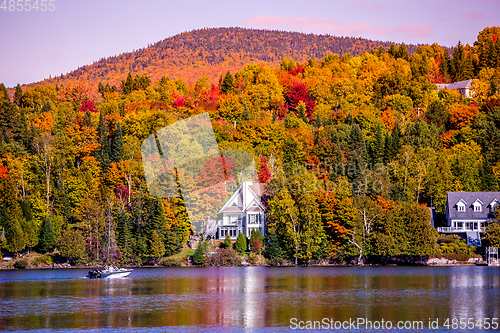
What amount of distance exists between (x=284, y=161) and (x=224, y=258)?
29.5m

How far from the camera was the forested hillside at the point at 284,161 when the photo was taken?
9044 centimetres

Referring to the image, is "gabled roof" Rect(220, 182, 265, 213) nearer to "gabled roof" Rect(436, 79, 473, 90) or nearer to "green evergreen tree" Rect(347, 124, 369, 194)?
"green evergreen tree" Rect(347, 124, 369, 194)

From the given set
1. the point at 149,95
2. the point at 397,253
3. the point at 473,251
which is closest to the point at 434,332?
the point at 397,253

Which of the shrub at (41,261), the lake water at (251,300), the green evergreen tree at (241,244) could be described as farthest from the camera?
the shrub at (41,261)

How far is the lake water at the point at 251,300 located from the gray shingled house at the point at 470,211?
19.7 metres

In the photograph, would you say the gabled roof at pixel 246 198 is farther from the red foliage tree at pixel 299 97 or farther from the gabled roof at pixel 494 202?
the red foliage tree at pixel 299 97

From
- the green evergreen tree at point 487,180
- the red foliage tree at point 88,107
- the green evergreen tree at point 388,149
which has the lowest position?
the green evergreen tree at point 487,180

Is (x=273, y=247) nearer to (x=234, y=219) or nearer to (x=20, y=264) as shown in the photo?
(x=234, y=219)

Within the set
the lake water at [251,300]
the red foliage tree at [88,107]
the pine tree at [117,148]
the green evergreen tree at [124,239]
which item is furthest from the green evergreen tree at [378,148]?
the red foliage tree at [88,107]

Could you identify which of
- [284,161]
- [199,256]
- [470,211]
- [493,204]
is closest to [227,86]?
[284,161]

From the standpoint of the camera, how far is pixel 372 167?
376ft

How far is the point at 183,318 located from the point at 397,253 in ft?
158

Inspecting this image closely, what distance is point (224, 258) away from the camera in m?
92.0

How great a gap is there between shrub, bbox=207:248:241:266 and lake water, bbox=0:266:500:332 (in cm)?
1175
